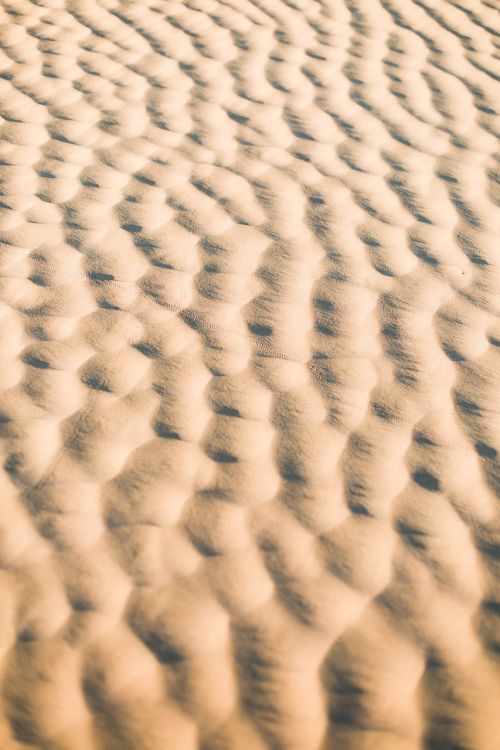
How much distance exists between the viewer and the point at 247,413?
2.21 meters

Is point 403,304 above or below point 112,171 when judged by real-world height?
above

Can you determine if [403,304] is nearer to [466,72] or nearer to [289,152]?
[289,152]

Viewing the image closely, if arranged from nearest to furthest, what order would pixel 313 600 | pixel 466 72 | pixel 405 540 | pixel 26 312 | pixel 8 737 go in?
pixel 8 737 < pixel 313 600 < pixel 405 540 < pixel 26 312 < pixel 466 72

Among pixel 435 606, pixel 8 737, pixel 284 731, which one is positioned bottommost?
pixel 8 737

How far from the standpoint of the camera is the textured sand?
1.63 meters

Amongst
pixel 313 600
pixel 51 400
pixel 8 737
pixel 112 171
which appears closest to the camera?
pixel 8 737

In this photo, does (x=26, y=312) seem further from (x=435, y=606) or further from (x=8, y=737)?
(x=435, y=606)

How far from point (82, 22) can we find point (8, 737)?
14.1 ft

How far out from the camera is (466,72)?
4.35m

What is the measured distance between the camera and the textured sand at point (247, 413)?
5.36 ft

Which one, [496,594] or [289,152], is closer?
[496,594]

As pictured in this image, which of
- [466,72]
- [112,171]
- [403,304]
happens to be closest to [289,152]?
[112,171]

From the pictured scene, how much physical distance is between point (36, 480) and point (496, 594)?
1.17 meters

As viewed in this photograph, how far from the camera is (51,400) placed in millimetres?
2221
